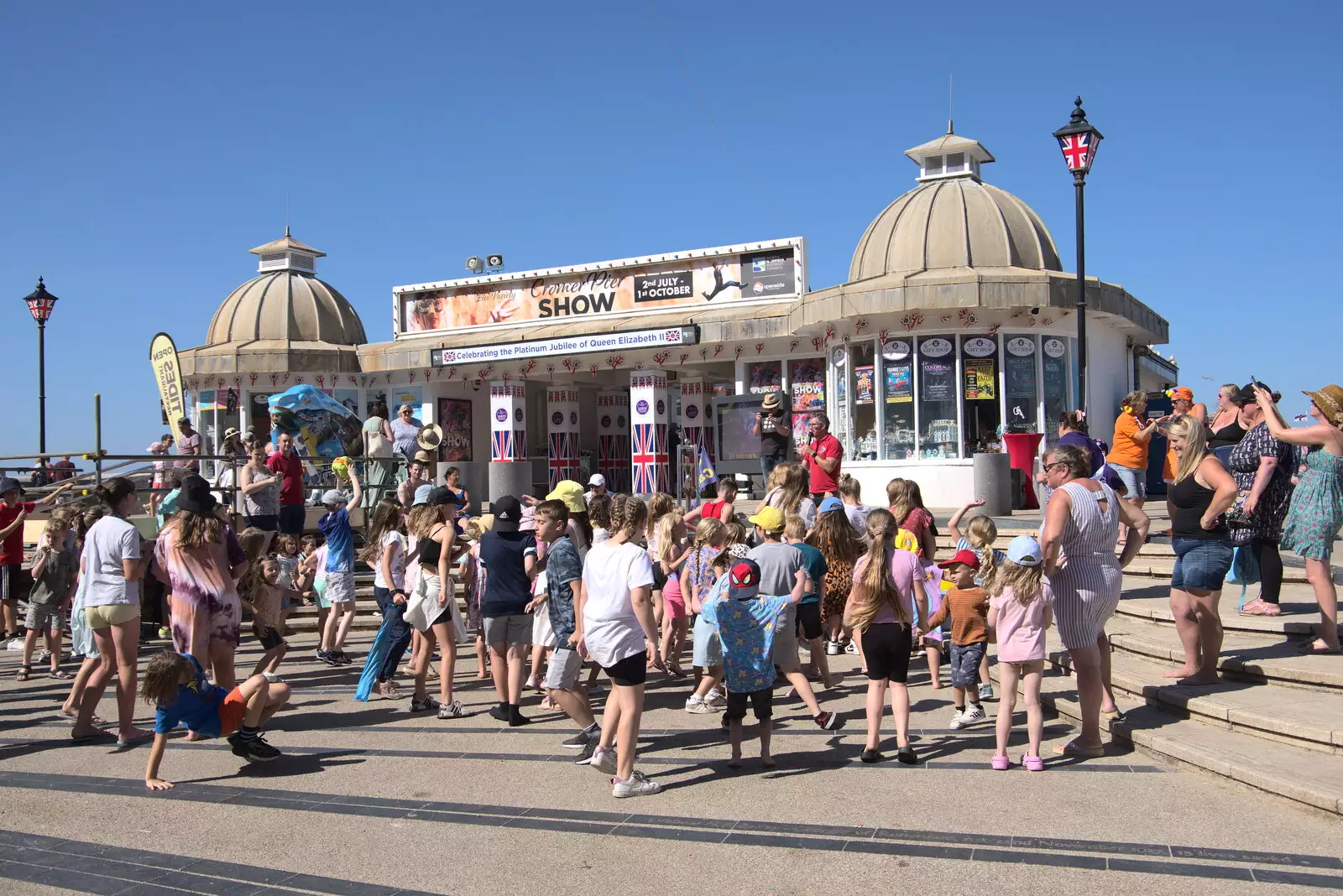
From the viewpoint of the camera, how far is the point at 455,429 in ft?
79.9

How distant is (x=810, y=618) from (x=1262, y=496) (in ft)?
10.9

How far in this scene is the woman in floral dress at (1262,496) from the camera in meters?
7.57

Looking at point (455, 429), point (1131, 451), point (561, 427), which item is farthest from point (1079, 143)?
point (455, 429)

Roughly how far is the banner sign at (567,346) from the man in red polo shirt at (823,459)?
7.76m

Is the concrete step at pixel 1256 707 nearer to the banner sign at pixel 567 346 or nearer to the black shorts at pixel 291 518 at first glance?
the black shorts at pixel 291 518

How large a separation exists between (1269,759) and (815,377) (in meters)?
14.4

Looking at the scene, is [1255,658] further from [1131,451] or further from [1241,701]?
[1131,451]

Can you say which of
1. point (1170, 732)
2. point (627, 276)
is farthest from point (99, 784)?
point (627, 276)

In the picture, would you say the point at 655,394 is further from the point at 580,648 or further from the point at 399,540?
the point at 580,648

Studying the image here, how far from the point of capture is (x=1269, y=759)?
5.55m

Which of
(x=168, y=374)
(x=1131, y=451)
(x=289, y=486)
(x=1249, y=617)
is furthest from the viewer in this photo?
(x=168, y=374)

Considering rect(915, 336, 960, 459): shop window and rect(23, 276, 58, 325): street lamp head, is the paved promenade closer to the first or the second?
rect(915, 336, 960, 459): shop window

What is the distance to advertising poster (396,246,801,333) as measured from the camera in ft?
66.1

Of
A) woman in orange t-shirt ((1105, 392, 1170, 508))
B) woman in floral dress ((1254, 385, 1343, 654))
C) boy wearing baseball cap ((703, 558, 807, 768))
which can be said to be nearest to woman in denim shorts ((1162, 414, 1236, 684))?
woman in floral dress ((1254, 385, 1343, 654))
